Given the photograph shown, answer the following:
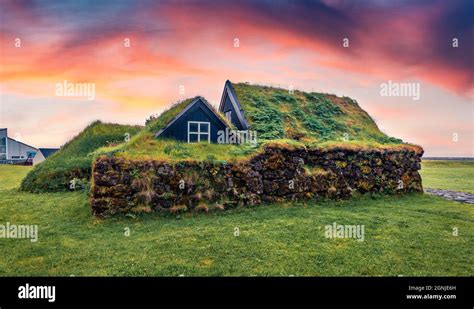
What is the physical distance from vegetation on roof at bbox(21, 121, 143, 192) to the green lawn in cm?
626

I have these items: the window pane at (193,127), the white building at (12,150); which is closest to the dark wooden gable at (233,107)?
the window pane at (193,127)

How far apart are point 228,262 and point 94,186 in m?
7.77

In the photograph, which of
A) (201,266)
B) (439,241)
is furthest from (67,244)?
(439,241)

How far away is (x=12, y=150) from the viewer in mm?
57750

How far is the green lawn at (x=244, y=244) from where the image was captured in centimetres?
676

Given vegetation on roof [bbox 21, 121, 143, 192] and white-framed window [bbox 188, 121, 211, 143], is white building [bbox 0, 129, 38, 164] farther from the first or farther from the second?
white-framed window [bbox 188, 121, 211, 143]

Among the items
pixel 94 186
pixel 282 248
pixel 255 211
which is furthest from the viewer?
pixel 255 211

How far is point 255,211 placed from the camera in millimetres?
13281

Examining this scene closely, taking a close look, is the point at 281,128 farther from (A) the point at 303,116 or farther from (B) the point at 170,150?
(B) the point at 170,150

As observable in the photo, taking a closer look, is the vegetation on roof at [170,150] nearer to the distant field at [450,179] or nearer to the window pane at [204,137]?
the window pane at [204,137]

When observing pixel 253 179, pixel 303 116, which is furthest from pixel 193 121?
pixel 303 116

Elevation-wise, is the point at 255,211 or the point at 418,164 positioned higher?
the point at 418,164

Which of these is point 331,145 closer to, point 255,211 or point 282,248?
point 255,211
